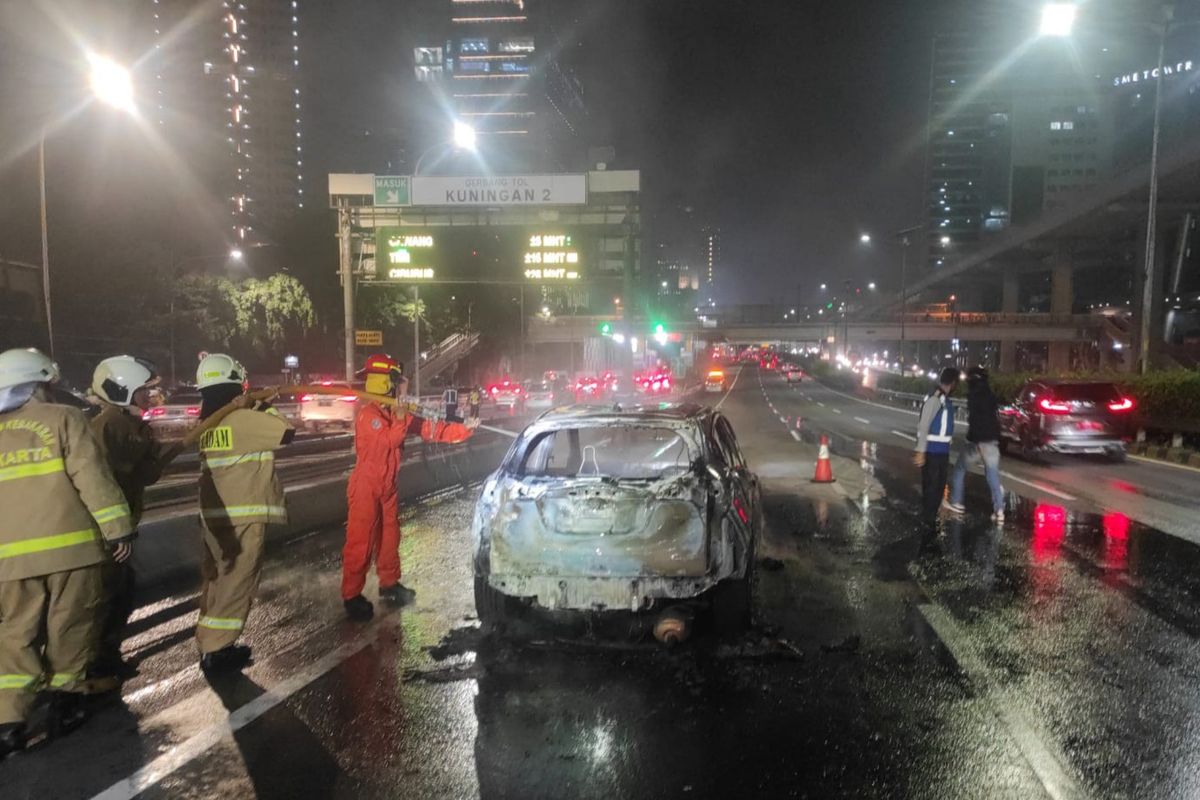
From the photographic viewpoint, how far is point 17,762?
439 centimetres

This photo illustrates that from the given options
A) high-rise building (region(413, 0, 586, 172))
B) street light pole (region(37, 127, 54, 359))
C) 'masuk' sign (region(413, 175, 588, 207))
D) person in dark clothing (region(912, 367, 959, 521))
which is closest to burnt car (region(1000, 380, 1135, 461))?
person in dark clothing (region(912, 367, 959, 521))

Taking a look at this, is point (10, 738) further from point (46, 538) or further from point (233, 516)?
point (233, 516)

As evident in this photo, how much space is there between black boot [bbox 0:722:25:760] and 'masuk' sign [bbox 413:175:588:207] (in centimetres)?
2115

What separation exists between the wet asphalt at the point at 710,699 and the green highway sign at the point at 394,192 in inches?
705

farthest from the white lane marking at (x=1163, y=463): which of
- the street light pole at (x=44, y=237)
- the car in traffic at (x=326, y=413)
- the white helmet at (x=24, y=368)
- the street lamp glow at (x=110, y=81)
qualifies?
the street light pole at (x=44, y=237)

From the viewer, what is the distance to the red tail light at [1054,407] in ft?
58.3

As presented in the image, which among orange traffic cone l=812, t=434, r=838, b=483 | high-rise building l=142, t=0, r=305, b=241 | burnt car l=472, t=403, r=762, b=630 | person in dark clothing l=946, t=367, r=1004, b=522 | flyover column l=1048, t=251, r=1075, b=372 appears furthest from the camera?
high-rise building l=142, t=0, r=305, b=241

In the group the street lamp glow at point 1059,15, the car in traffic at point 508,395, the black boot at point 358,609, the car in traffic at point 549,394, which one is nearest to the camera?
the black boot at point 358,609

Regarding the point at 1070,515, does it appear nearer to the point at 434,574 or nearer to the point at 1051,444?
the point at 1051,444

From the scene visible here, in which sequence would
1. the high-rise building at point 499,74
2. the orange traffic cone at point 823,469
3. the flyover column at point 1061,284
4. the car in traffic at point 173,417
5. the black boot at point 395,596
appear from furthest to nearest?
1. the high-rise building at point 499,74
2. the flyover column at point 1061,284
3. the car in traffic at point 173,417
4. the orange traffic cone at point 823,469
5. the black boot at point 395,596

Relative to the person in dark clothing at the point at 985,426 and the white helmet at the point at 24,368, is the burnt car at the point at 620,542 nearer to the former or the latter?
the white helmet at the point at 24,368

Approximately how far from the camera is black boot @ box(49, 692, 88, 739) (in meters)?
4.72

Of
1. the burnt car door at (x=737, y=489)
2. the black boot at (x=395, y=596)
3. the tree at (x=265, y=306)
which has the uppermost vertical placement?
the tree at (x=265, y=306)

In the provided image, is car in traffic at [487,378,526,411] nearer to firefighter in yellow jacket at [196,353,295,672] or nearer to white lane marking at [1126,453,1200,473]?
white lane marking at [1126,453,1200,473]
